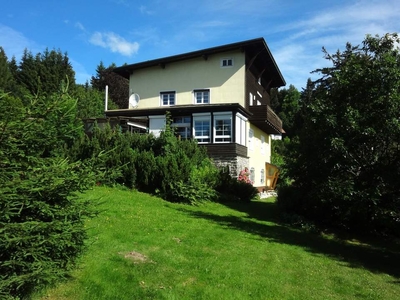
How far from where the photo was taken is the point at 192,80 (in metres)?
A: 27.9

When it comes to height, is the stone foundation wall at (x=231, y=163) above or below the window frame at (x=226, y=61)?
below

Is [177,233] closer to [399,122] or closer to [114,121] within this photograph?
[399,122]

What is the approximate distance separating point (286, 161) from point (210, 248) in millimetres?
7275

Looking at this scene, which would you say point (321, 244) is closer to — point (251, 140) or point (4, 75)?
point (251, 140)

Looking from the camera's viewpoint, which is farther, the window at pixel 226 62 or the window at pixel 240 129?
the window at pixel 226 62

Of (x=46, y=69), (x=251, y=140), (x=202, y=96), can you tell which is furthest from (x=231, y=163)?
(x=46, y=69)

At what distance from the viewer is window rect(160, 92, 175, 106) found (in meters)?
28.6

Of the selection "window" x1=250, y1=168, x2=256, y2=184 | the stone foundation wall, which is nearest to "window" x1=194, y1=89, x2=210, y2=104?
→ the stone foundation wall

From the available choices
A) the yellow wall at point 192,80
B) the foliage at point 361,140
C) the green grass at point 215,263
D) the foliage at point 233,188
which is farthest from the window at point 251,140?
the green grass at point 215,263

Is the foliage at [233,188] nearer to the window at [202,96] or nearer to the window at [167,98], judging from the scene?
the window at [202,96]

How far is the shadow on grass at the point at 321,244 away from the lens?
8.74 meters

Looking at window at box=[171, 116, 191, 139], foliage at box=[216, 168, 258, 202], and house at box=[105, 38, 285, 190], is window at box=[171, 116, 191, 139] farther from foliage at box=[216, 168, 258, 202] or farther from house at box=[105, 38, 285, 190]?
foliage at box=[216, 168, 258, 202]

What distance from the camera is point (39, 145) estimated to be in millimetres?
4930

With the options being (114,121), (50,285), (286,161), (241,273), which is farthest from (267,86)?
(50,285)
